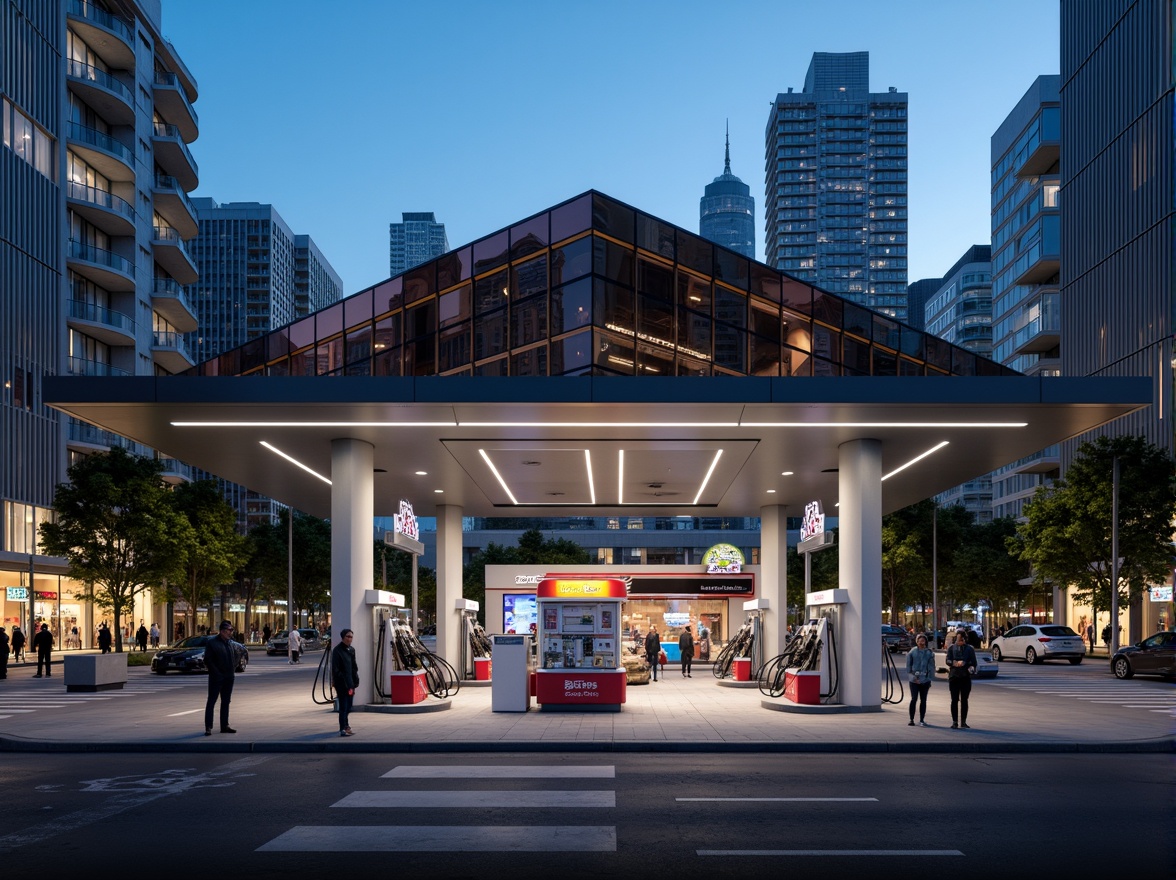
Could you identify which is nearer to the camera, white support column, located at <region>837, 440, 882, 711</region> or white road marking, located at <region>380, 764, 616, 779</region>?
white road marking, located at <region>380, 764, 616, 779</region>

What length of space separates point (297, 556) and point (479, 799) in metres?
65.4

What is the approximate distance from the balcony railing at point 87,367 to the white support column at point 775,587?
4183 centimetres

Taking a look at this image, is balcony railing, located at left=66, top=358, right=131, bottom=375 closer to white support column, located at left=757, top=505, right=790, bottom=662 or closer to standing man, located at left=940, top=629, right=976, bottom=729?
white support column, located at left=757, top=505, right=790, bottom=662

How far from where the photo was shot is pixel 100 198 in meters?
65.2

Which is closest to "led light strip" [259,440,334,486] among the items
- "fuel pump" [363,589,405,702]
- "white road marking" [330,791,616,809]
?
"fuel pump" [363,589,405,702]

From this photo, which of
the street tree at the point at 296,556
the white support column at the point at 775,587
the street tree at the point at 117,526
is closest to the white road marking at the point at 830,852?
the white support column at the point at 775,587

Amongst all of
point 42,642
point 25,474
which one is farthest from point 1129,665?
point 25,474

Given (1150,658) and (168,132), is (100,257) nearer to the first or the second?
(168,132)

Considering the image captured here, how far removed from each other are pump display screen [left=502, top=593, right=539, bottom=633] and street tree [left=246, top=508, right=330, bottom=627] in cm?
3379

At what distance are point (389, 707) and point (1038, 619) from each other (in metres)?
82.5

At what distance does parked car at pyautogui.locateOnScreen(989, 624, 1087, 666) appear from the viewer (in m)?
46.1

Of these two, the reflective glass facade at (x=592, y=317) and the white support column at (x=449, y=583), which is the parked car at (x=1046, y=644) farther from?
the reflective glass facade at (x=592, y=317)

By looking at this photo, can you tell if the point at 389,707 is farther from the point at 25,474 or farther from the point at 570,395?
the point at 25,474

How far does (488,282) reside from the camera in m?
23.9
